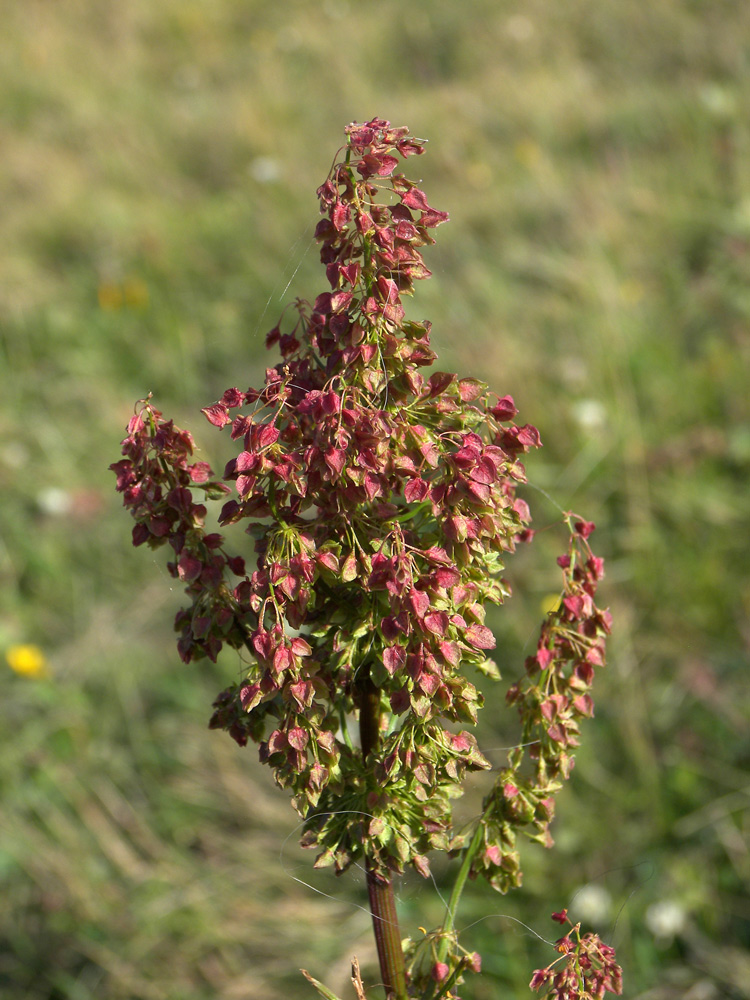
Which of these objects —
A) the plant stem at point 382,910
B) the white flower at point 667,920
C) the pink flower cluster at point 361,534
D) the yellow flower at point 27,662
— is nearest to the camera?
the pink flower cluster at point 361,534

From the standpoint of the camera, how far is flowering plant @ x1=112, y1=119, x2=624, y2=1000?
86cm

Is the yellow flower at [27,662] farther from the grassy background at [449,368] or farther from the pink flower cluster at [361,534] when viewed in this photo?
the pink flower cluster at [361,534]

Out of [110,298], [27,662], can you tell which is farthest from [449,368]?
[110,298]

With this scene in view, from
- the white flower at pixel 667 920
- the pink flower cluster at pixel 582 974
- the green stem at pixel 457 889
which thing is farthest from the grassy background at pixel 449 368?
the pink flower cluster at pixel 582 974

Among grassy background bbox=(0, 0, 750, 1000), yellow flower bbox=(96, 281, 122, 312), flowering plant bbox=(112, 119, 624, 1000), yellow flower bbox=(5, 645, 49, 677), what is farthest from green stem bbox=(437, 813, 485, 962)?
yellow flower bbox=(96, 281, 122, 312)

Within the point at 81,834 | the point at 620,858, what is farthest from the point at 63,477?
the point at 620,858

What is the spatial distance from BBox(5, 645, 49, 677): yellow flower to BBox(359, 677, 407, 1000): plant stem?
9.36ft

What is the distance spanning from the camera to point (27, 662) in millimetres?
Result: 3531

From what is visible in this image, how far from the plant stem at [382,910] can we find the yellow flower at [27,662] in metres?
2.85

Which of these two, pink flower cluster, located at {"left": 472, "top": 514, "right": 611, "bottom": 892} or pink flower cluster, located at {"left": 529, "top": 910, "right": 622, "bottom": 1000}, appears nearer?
pink flower cluster, located at {"left": 529, "top": 910, "right": 622, "bottom": 1000}

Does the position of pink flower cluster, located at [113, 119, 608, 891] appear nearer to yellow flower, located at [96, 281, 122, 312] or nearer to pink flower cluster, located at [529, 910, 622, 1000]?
pink flower cluster, located at [529, 910, 622, 1000]

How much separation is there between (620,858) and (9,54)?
31.1ft

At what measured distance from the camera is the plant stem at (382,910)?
0.99 metres

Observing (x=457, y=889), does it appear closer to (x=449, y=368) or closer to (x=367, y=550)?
(x=367, y=550)
